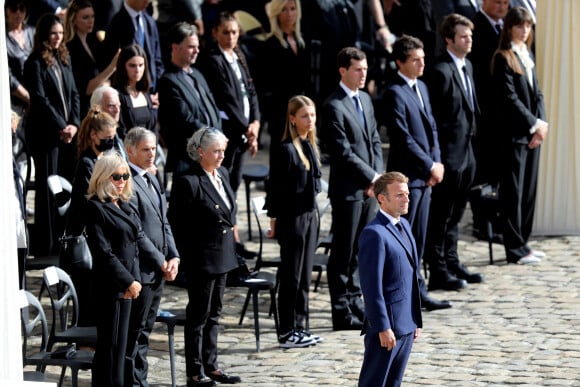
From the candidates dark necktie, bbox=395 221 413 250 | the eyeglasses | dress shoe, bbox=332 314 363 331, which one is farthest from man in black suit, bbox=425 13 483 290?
the eyeglasses

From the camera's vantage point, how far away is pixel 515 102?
45.6ft

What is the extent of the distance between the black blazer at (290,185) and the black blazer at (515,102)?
3000mm

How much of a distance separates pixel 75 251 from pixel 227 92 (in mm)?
3957

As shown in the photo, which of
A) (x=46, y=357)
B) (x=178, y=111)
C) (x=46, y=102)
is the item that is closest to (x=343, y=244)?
(x=178, y=111)

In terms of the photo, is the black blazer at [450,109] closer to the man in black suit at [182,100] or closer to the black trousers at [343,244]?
the black trousers at [343,244]

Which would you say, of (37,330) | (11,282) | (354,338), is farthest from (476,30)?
(11,282)

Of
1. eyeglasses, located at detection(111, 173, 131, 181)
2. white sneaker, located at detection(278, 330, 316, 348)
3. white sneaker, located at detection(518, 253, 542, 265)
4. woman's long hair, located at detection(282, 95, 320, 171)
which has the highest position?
woman's long hair, located at detection(282, 95, 320, 171)

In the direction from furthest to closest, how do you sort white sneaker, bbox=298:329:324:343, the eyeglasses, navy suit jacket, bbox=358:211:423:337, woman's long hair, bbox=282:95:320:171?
white sneaker, bbox=298:329:324:343, woman's long hair, bbox=282:95:320:171, the eyeglasses, navy suit jacket, bbox=358:211:423:337

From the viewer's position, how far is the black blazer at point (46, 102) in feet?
44.4

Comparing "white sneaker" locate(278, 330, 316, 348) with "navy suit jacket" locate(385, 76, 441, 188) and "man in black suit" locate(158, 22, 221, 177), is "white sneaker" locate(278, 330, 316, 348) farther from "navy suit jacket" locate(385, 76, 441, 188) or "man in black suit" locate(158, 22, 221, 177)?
"man in black suit" locate(158, 22, 221, 177)

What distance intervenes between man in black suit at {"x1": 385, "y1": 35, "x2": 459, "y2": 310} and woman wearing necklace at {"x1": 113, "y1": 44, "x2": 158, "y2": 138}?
212cm

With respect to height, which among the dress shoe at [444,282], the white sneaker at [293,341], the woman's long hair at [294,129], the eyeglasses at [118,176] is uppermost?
the woman's long hair at [294,129]

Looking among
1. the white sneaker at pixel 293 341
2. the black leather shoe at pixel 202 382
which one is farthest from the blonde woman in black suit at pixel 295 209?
the black leather shoe at pixel 202 382

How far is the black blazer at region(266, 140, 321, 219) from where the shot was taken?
11508 millimetres
